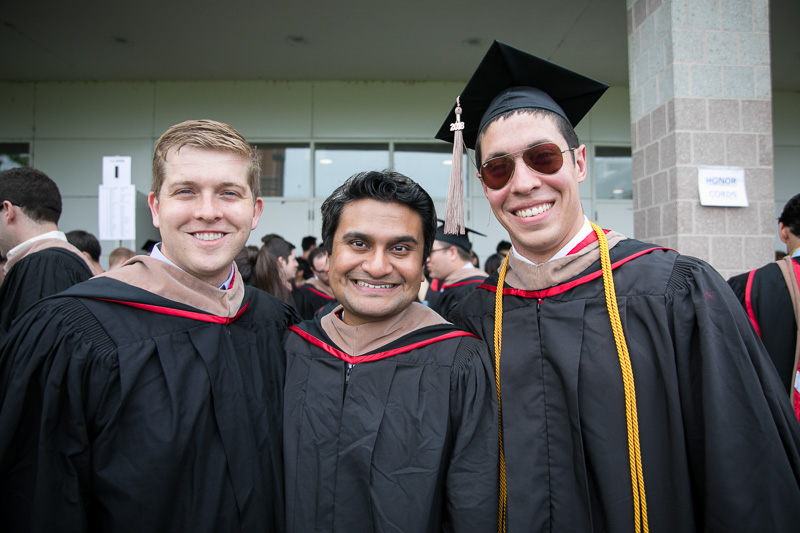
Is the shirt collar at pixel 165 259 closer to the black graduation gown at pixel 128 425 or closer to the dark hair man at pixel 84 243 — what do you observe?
the black graduation gown at pixel 128 425

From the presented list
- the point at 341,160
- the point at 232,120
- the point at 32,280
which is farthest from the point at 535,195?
the point at 232,120

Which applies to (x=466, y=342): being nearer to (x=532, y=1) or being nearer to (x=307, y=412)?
(x=307, y=412)

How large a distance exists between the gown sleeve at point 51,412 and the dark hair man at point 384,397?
580 millimetres

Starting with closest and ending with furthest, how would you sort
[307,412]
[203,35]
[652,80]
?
[307,412]
[652,80]
[203,35]

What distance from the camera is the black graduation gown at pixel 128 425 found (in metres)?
→ 1.31

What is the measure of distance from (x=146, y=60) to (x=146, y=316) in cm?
745

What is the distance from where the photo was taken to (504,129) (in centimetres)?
164

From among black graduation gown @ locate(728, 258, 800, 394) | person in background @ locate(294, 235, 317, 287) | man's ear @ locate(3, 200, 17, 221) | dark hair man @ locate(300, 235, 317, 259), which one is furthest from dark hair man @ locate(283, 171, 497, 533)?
dark hair man @ locate(300, 235, 317, 259)

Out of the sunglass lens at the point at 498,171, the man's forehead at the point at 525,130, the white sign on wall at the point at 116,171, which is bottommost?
the sunglass lens at the point at 498,171

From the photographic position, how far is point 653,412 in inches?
55.7

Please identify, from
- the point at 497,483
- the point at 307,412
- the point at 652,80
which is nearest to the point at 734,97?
the point at 652,80

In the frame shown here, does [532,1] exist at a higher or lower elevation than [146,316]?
higher

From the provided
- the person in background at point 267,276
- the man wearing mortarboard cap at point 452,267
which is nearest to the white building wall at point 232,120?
the man wearing mortarboard cap at point 452,267

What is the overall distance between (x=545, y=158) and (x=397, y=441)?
3.43 ft
